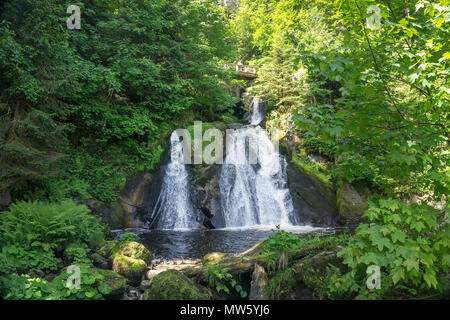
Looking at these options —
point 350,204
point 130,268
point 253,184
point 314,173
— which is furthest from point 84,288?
point 314,173

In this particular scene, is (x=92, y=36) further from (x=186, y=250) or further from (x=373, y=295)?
(x=373, y=295)

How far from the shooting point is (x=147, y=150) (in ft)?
41.2

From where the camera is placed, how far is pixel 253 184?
1337 centimetres

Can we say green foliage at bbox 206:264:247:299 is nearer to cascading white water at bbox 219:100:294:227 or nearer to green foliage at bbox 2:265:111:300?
green foliage at bbox 2:265:111:300

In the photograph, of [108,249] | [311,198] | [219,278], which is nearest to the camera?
[219,278]

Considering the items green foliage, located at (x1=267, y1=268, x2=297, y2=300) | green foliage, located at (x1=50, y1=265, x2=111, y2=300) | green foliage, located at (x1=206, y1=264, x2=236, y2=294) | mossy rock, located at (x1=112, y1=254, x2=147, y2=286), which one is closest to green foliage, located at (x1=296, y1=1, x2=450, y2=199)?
green foliage, located at (x1=267, y1=268, x2=297, y2=300)

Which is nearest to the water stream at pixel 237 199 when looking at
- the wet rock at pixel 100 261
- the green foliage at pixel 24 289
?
the wet rock at pixel 100 261

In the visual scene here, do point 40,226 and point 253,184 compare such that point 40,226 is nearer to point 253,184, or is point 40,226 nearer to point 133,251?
point 133,251

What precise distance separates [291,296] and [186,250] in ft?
16.9

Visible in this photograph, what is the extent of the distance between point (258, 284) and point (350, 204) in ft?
34.5

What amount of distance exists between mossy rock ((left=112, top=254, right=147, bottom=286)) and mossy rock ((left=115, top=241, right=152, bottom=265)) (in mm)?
254

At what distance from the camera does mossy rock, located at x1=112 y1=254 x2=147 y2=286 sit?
5441 millimetres

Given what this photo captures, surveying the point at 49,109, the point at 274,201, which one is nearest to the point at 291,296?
the point at 49,109

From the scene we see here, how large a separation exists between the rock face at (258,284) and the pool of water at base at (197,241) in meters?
3.49
